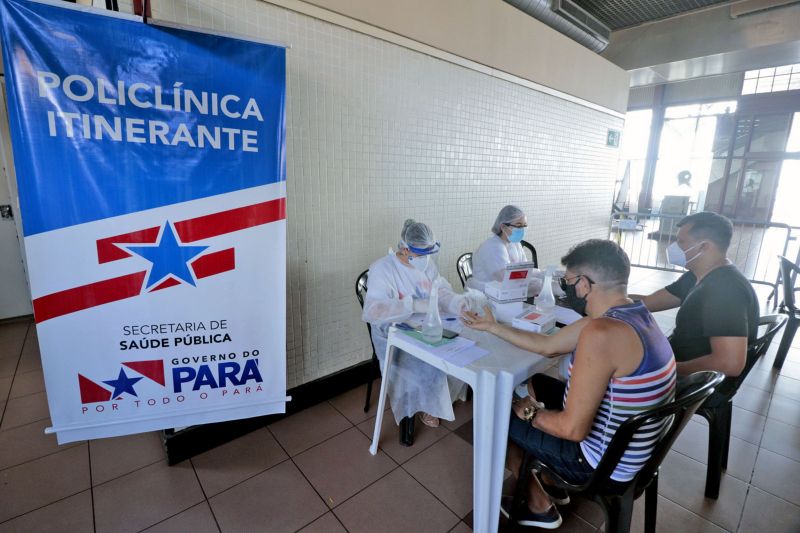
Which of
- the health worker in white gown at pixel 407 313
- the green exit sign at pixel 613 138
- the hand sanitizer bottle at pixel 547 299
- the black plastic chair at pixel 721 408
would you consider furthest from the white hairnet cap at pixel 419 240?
the green exit sign at pixel 613 138

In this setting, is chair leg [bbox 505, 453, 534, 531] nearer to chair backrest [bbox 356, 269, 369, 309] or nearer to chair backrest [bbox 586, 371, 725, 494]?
chair backrest [bbox 586, 371, 725, 494]

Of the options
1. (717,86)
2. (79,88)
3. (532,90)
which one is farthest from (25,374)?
(717,86)

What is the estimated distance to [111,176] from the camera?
1.48 m

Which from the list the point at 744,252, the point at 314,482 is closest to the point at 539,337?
the point at 314,482

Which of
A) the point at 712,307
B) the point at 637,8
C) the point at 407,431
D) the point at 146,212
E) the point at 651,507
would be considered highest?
the point at 637,8

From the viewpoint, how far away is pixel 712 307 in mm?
1599

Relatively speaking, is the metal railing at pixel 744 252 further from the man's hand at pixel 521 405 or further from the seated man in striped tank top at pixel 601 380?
the man's hand at pixel 521 405

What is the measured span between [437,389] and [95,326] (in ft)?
5.22

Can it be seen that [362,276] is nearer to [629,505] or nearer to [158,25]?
[158,25]

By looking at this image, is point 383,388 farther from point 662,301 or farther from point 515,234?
point 662,301

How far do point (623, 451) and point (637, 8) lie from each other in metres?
4.92

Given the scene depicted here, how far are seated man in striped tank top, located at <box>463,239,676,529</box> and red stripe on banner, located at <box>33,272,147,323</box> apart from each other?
166 cm

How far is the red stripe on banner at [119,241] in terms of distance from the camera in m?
1.51

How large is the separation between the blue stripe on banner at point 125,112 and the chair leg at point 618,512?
1.89 m
